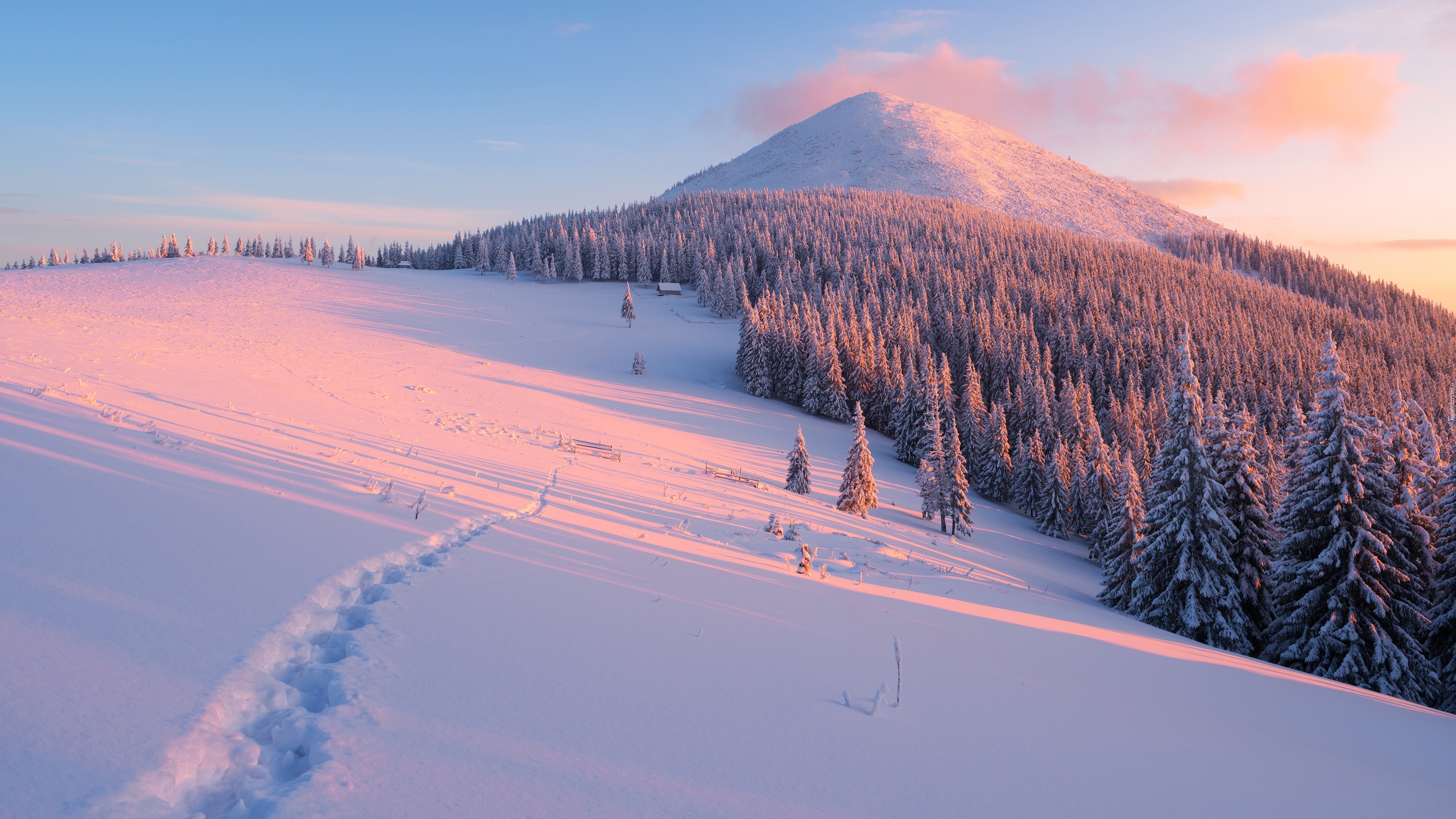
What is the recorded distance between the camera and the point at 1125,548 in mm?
27844

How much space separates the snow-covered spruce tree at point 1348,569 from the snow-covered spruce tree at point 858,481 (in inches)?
619

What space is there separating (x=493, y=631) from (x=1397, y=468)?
29.0 metres

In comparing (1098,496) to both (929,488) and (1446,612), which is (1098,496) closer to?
(929,488)

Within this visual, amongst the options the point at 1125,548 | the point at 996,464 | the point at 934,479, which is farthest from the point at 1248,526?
the point at 996,464

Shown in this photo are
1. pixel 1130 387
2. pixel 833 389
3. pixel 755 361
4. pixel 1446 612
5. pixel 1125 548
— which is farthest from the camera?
→ pixel 1130 387

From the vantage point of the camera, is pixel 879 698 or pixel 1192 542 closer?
pixel 879 698

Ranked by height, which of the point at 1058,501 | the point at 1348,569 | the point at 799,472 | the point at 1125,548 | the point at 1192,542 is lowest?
the point at 1058,501

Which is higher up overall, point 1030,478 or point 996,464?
Result: point 996,464

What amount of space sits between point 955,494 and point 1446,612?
17.7m

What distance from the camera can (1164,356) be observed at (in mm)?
93938

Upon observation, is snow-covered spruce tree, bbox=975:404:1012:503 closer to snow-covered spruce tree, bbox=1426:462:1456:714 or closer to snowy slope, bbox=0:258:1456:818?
snow-covered spruce tree, bbox=1426:462:1456:714

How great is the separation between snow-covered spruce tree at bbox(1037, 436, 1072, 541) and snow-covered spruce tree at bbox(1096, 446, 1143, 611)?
13.8 metres

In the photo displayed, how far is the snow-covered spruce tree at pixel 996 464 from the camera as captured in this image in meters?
55.0

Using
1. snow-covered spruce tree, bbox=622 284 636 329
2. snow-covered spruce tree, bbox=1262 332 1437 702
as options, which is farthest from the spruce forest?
snow-covered spruce tree, bbox=622 284 636 329
